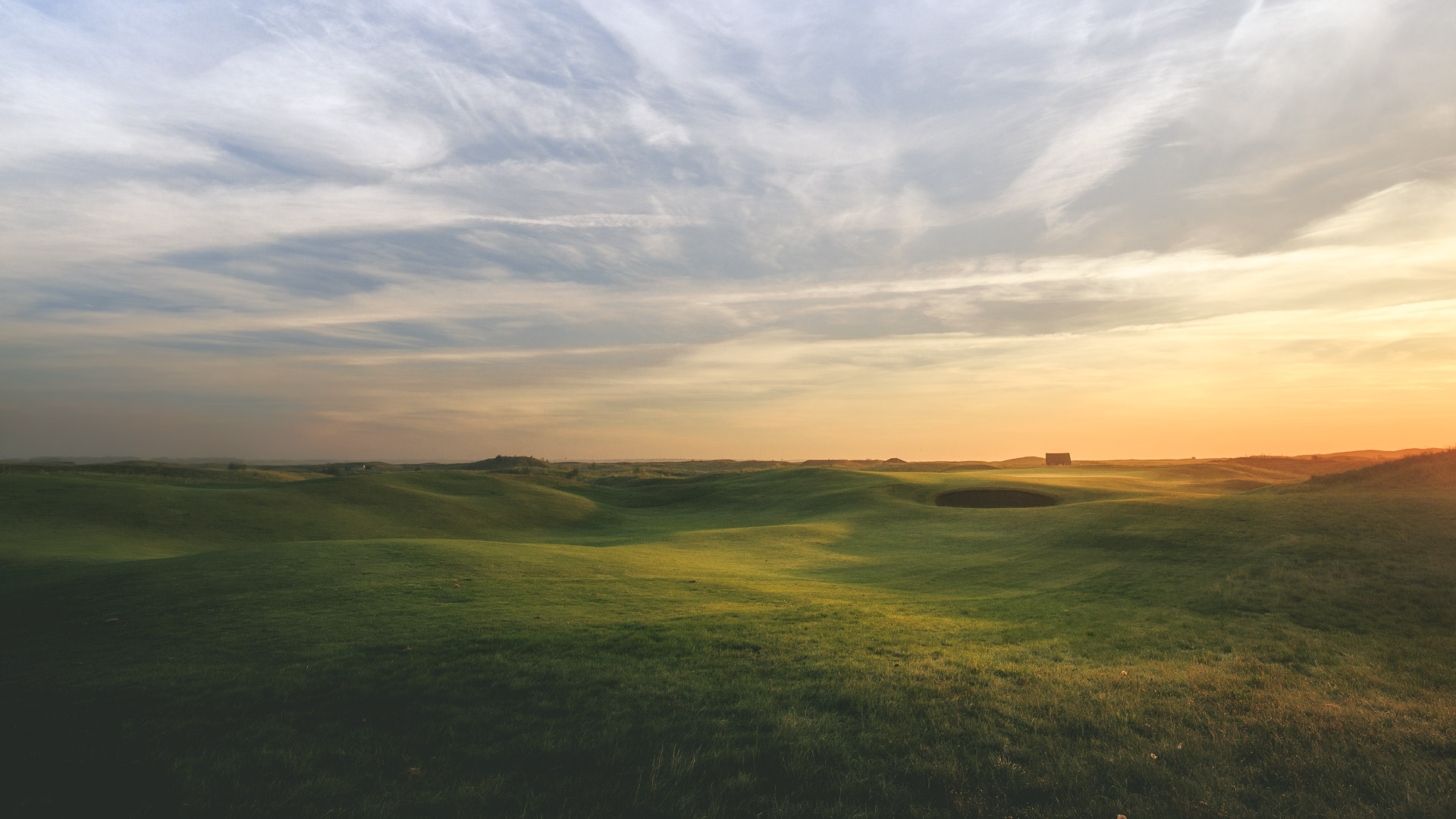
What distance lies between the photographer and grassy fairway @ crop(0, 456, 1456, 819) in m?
6.88

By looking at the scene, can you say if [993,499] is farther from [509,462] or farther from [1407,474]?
[509,462]

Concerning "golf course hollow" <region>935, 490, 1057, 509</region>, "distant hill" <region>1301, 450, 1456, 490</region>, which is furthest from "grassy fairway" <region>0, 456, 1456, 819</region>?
"golf course hollow" <region>935, 490, 1057, 509</region>

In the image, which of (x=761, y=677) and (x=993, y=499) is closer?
(x=761, y=677)

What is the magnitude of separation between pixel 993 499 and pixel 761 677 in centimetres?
4372

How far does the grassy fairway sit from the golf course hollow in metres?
21.4

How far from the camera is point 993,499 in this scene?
4934 cm

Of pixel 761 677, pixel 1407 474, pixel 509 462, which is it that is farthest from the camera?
pixel 509 462

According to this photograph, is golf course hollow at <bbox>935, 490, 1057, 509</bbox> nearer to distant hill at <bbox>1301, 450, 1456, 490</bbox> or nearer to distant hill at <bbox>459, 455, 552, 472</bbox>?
distant hill at <bbox>1301, 450, 1456, 490</bbox>

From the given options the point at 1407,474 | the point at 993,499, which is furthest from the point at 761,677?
the point at 993,499

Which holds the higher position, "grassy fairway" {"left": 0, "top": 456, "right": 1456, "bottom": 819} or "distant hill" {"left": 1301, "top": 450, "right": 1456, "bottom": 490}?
"distant hill" {"left": 1301, "top": 450, "right": 1456, "bottom": 490}

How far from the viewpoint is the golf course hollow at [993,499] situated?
47531 millimetres

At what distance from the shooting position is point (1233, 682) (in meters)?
10.2

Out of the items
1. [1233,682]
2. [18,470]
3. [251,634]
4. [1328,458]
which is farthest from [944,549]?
[1328,458]

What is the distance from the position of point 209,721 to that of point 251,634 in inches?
194
